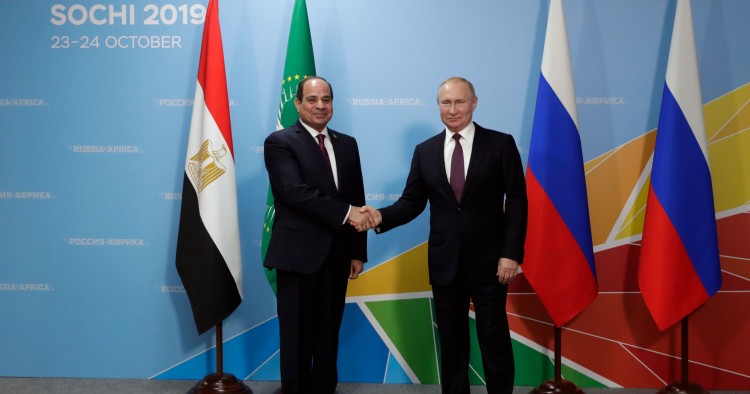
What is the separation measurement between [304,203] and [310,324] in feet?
1.90

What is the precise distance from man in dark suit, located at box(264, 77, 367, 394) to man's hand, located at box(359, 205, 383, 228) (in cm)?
4

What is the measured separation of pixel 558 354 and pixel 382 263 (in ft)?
3.57

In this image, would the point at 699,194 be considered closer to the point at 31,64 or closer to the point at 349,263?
the point at 349,263

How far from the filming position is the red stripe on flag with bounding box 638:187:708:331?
11.0ft

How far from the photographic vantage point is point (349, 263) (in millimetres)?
3162

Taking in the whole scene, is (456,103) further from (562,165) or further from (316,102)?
(562,165)

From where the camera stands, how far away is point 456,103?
2992 mm

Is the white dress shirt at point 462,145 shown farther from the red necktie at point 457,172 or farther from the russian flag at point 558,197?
Answer: the russian flag at point 558,197

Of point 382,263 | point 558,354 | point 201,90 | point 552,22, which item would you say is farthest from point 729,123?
point 201,90

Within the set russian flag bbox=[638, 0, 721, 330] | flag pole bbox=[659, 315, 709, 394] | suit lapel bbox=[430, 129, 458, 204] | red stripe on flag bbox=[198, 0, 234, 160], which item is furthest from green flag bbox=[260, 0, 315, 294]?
flag pole bbox=[659, 315, 709, 394]

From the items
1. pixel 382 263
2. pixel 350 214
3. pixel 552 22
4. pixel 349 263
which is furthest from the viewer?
pixel 382 263

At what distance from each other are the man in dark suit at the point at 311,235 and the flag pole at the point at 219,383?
1.93 feet

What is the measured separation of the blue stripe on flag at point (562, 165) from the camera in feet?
11.2

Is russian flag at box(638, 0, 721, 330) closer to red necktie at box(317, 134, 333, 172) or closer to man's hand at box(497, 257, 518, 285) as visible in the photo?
man's hand at box(497, 257, 518, 285)
